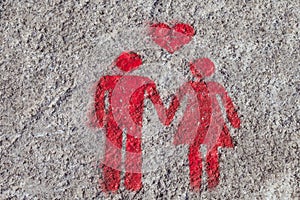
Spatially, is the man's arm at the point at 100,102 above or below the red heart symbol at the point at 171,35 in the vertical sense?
below

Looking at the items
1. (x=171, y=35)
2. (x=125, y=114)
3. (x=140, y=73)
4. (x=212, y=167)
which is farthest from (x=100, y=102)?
(x=212, y=167)

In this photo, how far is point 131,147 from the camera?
223cm

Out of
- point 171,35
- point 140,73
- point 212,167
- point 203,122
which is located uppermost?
point 171,35

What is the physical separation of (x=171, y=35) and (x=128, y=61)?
0.79ft

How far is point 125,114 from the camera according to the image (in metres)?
2.26

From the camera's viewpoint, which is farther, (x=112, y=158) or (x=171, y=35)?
(x=171, y=35)

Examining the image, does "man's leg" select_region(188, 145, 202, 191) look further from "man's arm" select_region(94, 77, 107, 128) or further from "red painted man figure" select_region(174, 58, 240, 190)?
"man's arm" select_region(94, 77, 107, 128)

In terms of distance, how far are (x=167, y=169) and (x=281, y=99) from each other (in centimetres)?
62

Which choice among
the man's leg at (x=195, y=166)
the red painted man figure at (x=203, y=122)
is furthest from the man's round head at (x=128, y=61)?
the man's leg at (x=195, y=166)

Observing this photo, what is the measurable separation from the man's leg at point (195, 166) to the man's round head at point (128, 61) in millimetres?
452

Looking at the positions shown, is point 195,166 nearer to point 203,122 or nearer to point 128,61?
point 203,122

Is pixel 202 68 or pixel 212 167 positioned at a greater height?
pixel 202 68

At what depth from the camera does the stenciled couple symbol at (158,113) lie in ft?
7.24

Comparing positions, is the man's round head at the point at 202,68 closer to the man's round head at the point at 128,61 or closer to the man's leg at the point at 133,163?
the man's round head at the point at 128,61
